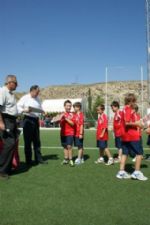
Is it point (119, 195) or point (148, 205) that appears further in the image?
point (119, 195)

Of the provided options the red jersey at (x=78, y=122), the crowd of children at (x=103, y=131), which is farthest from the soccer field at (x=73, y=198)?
the red jersey at (x=78, y=122)

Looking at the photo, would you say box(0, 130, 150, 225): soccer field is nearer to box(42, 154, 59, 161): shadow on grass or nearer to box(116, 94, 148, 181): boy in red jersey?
box(116, 94, 148, 181): boy in red jersey

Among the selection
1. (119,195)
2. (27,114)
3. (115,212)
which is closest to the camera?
(115,212)

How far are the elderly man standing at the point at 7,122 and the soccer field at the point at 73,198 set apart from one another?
0.33 metres

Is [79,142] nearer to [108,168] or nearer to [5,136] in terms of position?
[108,168]

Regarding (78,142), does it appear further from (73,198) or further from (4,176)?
(73,198)

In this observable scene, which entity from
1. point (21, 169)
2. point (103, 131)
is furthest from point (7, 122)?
point (103, 131)

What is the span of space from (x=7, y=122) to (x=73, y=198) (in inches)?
102

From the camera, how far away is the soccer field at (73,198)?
448 cm

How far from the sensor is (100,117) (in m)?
9.79

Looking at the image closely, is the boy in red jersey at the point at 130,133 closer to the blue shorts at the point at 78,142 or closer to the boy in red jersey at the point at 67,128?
the boy in red jersey at the point at 67,128

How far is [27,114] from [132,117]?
2916 millimetres

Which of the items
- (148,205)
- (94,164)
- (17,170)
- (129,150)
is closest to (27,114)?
(17,170)

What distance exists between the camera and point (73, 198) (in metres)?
5.49
